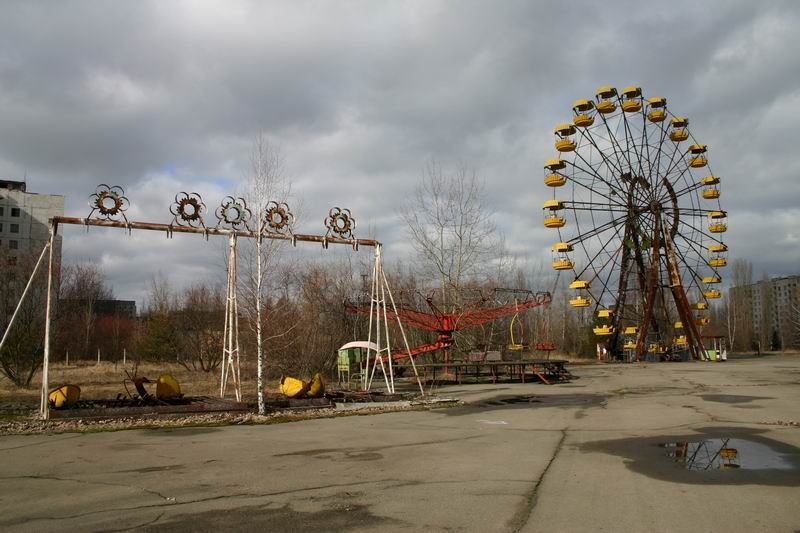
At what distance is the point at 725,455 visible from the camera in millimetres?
9164

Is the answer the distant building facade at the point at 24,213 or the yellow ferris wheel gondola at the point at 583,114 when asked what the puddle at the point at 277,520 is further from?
the distant building facade at the point at 24,213

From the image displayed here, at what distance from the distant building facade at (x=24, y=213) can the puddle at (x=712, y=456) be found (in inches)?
3606

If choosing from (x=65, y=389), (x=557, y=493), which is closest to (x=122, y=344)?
(x=65, y=389)

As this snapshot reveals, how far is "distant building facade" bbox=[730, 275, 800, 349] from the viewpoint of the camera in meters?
93.7

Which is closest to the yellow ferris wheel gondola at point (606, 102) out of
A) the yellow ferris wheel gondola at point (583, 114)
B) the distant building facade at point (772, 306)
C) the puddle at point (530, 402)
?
the yellow ferris wheel gondola at point (583, 114)

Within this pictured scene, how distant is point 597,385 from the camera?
81.5 feet

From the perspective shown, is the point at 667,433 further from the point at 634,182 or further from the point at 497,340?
the point at 634,182

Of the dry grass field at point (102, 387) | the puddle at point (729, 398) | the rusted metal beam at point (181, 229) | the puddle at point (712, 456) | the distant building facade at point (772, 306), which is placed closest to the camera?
the puddle at point (712, 456)

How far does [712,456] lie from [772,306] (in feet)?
374

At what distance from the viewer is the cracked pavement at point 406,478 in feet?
19.6

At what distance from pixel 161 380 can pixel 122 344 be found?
145ft

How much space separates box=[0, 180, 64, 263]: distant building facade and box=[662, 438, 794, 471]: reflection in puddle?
92.2 meters

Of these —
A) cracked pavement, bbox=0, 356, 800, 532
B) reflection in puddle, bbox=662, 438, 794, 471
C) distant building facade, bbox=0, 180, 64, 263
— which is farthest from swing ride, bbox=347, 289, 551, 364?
distant building facade, bbox=0, 180, 64, 263

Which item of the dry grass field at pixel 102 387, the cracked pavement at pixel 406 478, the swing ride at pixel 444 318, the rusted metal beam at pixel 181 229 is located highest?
the rusted metal beam at pixel 181 229
